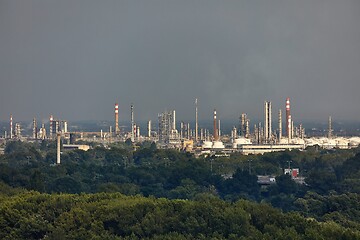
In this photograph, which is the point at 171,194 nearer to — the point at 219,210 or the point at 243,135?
the point at 219,210

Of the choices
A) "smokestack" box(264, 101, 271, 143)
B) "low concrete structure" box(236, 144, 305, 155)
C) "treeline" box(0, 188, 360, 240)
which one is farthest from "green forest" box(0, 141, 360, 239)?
"smokestack" box(264, 101, 271, 143)

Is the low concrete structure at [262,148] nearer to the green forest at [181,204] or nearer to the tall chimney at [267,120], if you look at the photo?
the tall chimney at [267,120]

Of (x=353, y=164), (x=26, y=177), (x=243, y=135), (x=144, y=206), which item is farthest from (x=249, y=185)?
(x=243, y=135)

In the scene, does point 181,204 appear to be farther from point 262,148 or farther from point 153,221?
point 262,148

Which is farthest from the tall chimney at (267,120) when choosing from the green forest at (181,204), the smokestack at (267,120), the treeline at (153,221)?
the treeline at (153,221)

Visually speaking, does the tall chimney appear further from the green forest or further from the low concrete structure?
the green forest
